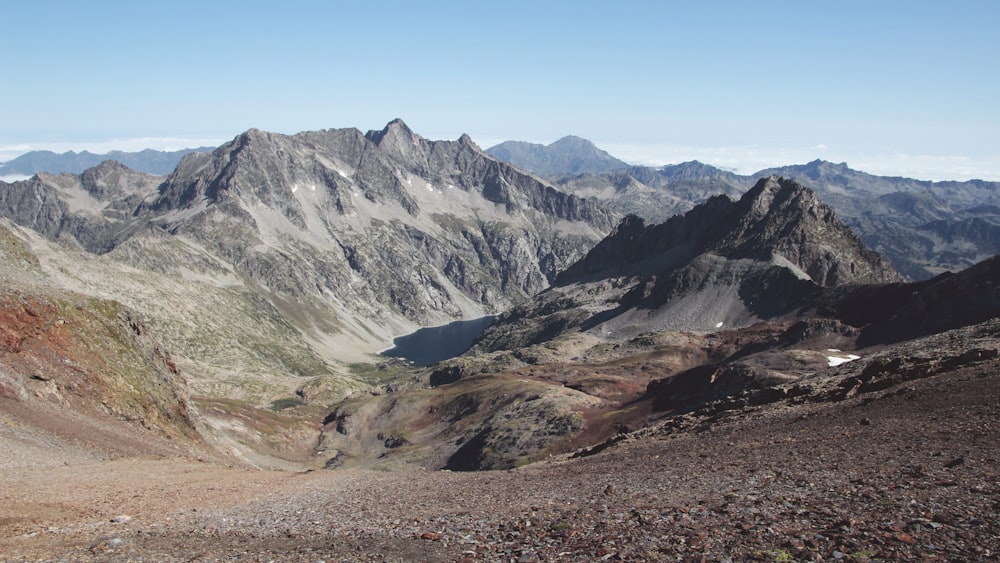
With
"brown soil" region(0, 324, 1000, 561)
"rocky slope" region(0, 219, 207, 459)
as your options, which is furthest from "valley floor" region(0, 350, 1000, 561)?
"rocky slope" region(0, 219, 207, 459)

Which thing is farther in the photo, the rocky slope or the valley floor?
the rocky slope

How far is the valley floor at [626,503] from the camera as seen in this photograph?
19.2 meters

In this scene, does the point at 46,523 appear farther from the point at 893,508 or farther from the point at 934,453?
the point at 934,453

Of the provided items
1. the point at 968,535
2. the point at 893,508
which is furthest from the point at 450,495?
the point at 968,535

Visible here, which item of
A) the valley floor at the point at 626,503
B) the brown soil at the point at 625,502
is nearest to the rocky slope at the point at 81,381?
the brown soil at the point at 625,502

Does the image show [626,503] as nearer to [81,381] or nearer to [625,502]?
[625,502]

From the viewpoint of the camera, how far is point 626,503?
26.1 m

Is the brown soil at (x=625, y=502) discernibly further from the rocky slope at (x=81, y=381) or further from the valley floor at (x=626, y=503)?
the rocky slope at (x=81, y=381)

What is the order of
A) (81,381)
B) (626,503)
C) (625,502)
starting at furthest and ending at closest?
(81,381) → (625,502) → (626,503)

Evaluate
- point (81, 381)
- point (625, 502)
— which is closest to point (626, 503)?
point (625, 502)

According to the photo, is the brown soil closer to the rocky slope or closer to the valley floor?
the valley floor

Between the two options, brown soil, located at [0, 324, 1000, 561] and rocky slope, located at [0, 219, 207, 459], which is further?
rocky slope, located at [0, 219, 207, 459]

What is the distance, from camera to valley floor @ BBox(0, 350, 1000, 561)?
19.2m

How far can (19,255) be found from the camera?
3280 inches
